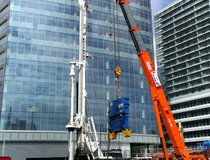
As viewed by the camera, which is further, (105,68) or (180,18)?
(180,18)

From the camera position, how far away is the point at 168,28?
13600 cm

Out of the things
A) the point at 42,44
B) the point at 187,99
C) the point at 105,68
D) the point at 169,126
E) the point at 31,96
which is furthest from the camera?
the point at 187,99

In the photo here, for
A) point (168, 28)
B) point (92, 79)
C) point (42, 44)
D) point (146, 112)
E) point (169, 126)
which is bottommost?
point (169, 126)

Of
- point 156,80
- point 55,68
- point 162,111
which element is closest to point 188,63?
point 55,68

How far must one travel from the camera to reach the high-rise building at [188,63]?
110438 mm

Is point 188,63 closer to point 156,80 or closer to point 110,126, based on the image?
point 156,80

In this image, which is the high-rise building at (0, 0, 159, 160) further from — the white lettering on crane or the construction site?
the white lettering on crane

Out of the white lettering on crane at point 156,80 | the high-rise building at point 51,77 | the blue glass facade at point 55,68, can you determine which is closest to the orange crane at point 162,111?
the white lettering on crane at point 156,80

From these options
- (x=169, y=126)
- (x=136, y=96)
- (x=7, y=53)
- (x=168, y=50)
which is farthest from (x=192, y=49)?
(x=169, y=126)

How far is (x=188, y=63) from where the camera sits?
401 ft

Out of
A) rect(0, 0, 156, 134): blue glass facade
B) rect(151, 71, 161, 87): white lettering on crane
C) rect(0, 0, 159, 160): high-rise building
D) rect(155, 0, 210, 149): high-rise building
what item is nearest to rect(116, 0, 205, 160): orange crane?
rect(151, 71, 161, 87): white lettering on crane

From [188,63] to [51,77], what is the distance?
69.2m

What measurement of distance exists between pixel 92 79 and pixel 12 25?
24.8 m

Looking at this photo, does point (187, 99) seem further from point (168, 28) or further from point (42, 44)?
point (42, 44)
